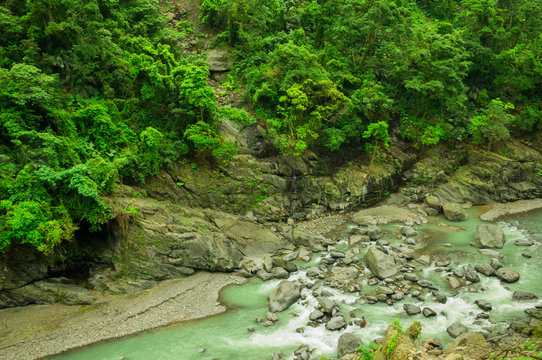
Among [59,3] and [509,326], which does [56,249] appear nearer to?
[59,3]

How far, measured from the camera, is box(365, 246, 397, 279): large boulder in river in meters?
18.9

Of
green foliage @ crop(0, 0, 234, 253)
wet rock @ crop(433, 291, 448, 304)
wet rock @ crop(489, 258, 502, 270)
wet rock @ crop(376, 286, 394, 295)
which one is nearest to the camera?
green foliage @ crop(0, 0, 234, 253)

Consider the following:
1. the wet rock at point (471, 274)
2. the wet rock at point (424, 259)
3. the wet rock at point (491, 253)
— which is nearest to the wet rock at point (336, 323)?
the wet rock at point (424, 259)

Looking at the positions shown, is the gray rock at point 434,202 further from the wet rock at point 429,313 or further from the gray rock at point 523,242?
the wet rock at point 429,313

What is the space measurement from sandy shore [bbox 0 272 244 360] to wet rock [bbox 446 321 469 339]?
11.0 metres

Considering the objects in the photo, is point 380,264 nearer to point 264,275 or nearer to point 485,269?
point 485,269

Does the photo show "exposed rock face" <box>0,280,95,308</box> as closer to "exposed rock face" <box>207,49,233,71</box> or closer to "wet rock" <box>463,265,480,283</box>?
"wet rock" <box>463,265,480,283</box>

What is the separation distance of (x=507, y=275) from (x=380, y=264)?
270 inches

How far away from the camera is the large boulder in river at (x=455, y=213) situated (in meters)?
26.2

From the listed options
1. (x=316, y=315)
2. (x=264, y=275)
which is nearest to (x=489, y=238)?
(x=316, y=315)

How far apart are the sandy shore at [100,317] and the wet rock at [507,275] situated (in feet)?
51.6

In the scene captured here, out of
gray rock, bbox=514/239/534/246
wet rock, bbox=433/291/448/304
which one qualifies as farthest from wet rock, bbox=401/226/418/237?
wet rock, bbox=433/291/448/304

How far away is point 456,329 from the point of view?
1423cm

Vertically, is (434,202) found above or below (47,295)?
above
